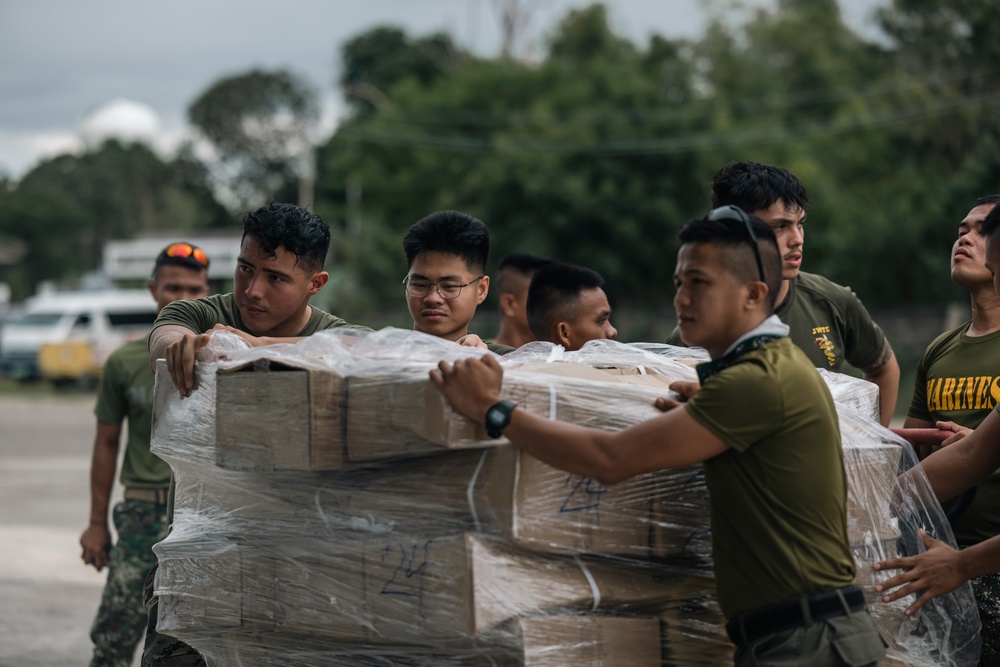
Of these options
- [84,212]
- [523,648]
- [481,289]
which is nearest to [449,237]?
[481,289]

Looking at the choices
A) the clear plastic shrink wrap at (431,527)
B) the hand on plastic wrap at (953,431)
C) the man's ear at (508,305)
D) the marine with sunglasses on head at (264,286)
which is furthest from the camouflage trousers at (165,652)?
the man's ear at (508,305)

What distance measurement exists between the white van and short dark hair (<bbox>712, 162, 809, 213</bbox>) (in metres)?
21.3

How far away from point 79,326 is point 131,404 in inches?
807

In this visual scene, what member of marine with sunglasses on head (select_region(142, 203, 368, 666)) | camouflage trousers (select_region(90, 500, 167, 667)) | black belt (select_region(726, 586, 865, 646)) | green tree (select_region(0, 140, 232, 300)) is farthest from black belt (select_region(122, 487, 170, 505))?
green tree (select_region(0, 140, 232, 300))

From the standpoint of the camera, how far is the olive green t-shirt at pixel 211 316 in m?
3.52

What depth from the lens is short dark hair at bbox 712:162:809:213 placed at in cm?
375

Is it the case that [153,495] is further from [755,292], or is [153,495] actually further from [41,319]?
[41,319]

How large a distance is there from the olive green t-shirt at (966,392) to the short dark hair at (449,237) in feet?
5.16

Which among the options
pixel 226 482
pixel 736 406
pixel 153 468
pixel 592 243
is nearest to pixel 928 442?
pixel 736 406

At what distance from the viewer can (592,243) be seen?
73.5 ft

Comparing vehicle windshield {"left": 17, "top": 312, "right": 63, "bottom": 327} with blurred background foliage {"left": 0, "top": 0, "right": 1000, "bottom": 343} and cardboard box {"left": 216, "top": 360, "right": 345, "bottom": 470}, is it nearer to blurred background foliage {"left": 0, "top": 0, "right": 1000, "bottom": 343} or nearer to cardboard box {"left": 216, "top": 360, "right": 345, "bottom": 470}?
blurred background foliage {"left": 0, "top": 0, "right": 1000, "bottom": 343}

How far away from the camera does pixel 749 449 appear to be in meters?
2.49

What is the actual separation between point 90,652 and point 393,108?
26.3 m

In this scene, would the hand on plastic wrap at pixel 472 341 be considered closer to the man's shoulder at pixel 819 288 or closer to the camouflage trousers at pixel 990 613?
the man's shoulder at pixel 819 288
